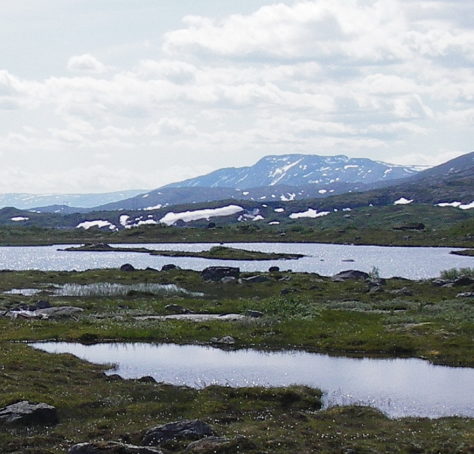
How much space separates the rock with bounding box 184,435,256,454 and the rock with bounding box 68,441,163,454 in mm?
1472

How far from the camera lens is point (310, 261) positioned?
474ft

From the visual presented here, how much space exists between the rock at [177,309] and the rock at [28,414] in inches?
1544

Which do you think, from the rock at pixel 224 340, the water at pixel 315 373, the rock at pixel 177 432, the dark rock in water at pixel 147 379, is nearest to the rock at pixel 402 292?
the rock at pixel 224 340

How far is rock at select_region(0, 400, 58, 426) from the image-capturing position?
3108cm

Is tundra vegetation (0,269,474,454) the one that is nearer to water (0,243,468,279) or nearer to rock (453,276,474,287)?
rock (453,276,474,287)

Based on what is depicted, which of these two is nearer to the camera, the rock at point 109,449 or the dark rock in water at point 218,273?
the rock at point 109,449

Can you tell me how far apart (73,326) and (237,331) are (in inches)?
581

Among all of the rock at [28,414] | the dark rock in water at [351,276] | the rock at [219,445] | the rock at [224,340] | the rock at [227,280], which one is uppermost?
the rock at [28,414]

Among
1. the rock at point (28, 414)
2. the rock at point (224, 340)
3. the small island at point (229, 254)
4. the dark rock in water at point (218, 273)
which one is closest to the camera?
the rock at point (28, 414)

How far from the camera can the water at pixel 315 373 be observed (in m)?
38.0

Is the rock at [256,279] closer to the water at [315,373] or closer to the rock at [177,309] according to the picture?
the rock at [177,309]

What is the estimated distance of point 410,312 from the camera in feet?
223

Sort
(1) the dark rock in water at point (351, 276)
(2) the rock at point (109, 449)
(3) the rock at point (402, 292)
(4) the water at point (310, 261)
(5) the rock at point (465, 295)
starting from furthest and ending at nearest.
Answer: (4) the water at point (310, 261)
(1) the dark rock in water at point (351, 276)
(3) the rock at point (402, 292)
(5) the rock at point (465, 295)
(2) the rock at point (109, 449)

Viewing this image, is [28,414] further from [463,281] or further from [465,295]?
[463,281]
